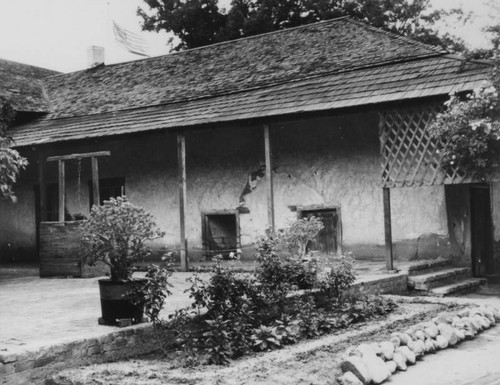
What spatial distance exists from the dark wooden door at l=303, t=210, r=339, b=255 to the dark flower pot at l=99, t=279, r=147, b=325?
7064 millimetres

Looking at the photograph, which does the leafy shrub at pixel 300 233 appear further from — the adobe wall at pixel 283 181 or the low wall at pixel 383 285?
the adobe wall at pixel 283 181

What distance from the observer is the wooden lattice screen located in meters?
11.0

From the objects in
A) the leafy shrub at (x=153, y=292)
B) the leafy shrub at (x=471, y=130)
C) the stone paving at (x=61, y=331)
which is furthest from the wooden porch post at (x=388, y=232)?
the leafy shrub at (x=153, y=292)

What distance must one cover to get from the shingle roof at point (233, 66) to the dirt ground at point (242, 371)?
26.5 feet

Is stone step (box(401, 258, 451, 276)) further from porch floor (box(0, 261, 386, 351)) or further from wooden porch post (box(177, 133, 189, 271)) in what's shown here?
wooden porch post (box(177, 133, 189, 271))

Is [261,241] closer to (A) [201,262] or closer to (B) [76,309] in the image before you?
(B) [76,309]

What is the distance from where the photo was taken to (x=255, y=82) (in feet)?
48.8

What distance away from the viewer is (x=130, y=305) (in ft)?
22.1

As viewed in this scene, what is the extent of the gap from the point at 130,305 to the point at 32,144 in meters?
10.0

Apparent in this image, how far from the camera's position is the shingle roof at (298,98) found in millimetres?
11227

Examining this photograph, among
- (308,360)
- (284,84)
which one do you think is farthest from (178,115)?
(308,360)

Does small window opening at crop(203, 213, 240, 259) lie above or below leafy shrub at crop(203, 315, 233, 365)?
above

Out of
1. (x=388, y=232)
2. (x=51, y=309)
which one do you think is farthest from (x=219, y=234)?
(x=51, y=309)

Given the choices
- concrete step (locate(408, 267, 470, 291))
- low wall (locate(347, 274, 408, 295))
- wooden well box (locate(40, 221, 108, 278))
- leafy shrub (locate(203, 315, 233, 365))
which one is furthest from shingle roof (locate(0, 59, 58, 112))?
leafy shrub (locate(203, 315, 233, 365))
